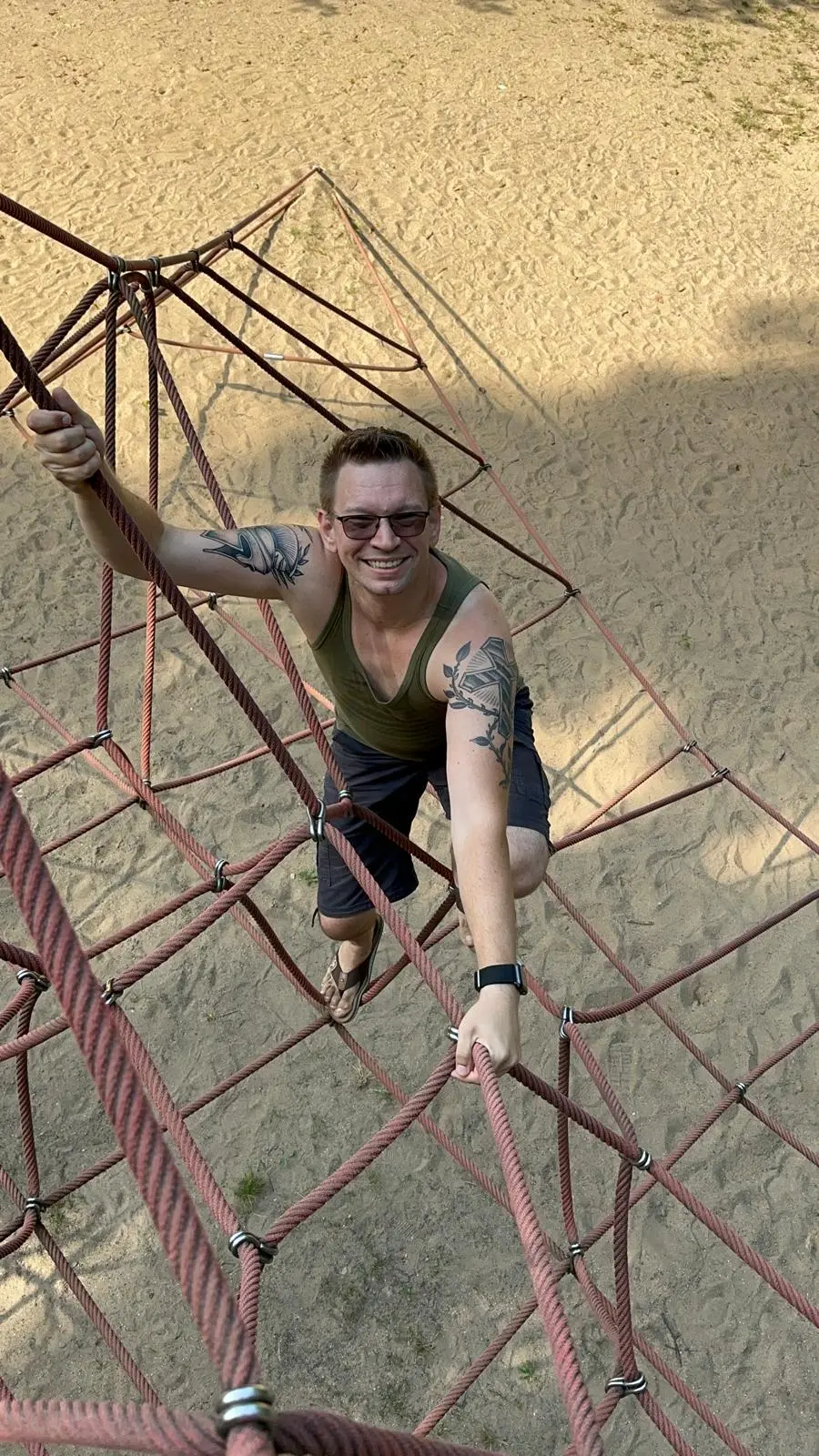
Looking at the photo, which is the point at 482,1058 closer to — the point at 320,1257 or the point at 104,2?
the point at 320,1257

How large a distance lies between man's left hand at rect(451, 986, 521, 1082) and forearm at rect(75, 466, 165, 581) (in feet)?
2.03

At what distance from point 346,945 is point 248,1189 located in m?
0.70

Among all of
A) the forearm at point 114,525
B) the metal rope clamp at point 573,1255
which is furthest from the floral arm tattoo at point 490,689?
the metal rope clamp at point 573,1255

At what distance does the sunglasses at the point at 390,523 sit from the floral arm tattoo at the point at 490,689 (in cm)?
16

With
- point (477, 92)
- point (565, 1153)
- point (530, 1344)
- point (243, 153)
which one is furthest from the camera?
→ point (477, 92)

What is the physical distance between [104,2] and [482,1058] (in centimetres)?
754

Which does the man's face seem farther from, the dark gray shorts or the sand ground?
the sand ground

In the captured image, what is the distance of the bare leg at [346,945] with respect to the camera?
1.92 m

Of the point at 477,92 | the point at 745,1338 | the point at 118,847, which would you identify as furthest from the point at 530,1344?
the point at 477,92

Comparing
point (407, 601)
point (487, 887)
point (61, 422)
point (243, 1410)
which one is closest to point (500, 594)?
point (407, 601)

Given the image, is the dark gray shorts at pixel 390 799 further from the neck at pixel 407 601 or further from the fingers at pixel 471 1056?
the fingers at pixel 471 1056

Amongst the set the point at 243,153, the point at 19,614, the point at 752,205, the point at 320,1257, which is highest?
the point at 243,153

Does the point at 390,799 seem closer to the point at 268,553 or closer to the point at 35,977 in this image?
the point at 268,553

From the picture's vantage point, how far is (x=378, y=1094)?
99.6 inches
